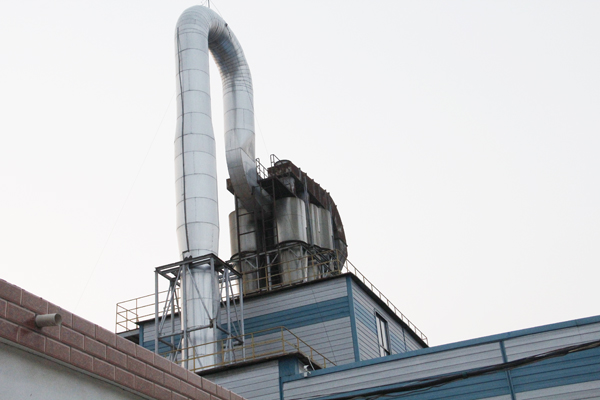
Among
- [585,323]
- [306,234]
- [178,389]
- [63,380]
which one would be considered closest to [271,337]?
[306,234]

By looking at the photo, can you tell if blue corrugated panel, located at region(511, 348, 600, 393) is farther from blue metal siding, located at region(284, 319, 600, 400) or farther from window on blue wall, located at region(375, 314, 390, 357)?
window on blue wall, located at region(375, 314, 390, 357)

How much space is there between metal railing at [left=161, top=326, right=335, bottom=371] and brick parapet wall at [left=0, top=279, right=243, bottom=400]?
13.7 meters

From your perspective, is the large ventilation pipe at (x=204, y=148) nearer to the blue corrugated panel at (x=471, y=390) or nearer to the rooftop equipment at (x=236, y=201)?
the rooftop equipment at (x=236, y=201)

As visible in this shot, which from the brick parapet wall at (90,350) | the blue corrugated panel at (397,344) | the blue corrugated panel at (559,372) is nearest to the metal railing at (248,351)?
the blue corrugated panel at (397,344)

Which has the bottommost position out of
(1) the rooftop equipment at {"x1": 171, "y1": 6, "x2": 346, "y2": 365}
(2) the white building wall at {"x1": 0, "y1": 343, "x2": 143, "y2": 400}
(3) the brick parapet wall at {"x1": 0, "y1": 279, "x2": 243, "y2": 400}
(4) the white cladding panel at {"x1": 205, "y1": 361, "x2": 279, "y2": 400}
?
(2) the white building wall at {"x1": 0, "y1": 343, "x2": 143, "y2": 400}

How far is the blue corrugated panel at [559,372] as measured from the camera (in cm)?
1955

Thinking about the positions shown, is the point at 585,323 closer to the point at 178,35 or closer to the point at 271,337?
the point at 271,337

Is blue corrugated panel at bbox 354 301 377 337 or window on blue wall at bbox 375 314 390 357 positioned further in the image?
window on blue wall at bbox 375 314 390 357

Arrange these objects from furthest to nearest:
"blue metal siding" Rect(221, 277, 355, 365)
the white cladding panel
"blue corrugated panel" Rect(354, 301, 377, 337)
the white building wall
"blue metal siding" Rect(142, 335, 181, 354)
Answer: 1. "blue metal siding" Rect(142, 335, 181, 354)
2. "blue corrugated panel" Rect(354, 301, 377, 337)
3. "blue metal siding" Rect(221, 277, 355, 365)
4. the white cladding panel
5. the white building wall

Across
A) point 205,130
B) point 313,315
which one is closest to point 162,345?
point 313,315

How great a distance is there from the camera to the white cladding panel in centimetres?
2358

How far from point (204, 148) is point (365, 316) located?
942 centimetres

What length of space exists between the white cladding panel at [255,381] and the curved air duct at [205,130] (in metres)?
5.82

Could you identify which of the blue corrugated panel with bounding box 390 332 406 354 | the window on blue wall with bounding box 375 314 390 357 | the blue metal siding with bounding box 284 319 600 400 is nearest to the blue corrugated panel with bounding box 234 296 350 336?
the window on blue wall with bounding box 375 314 390 357
